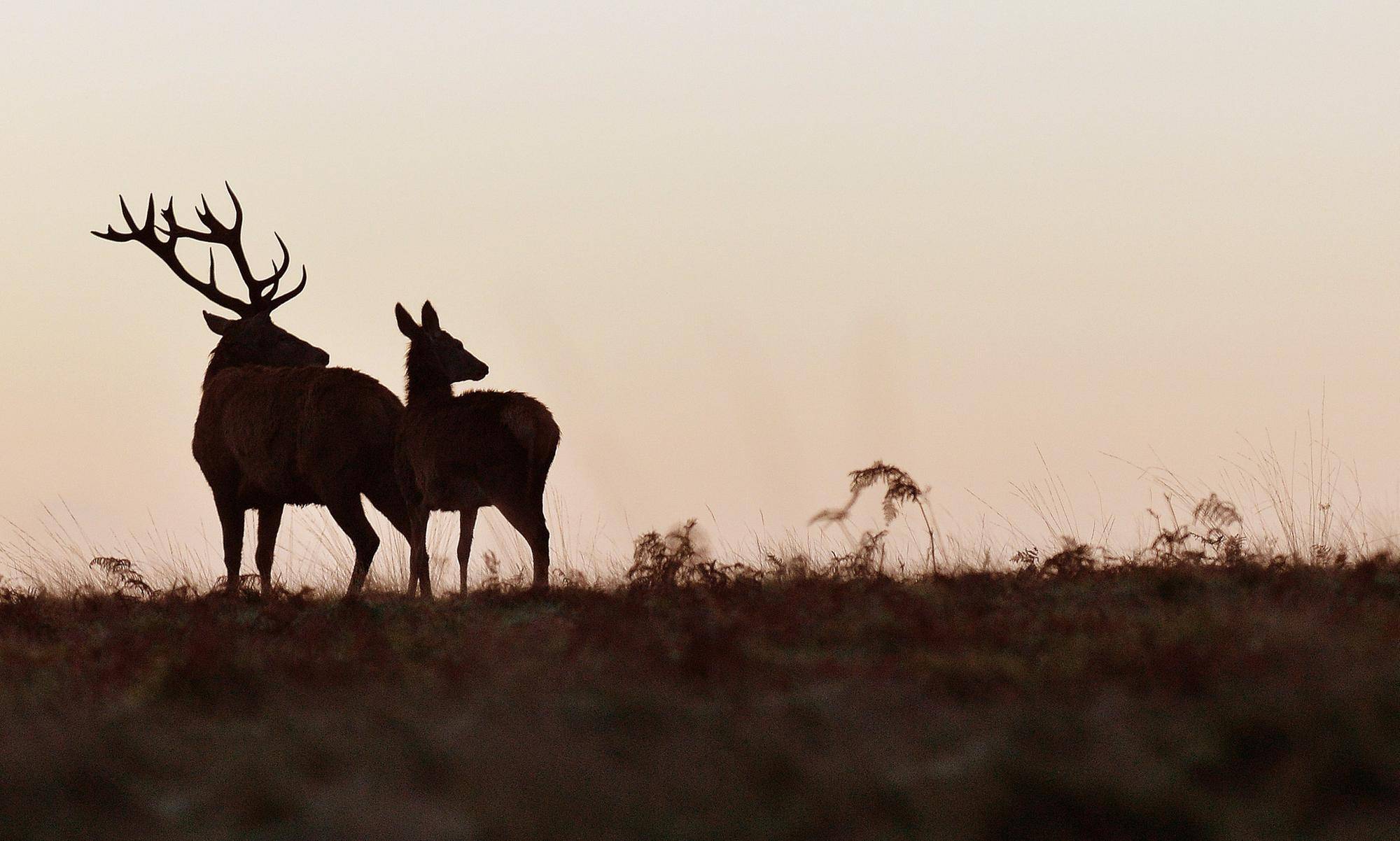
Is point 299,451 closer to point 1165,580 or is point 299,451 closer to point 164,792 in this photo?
point 1165,580

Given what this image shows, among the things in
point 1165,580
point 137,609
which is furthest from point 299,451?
point 1165,580

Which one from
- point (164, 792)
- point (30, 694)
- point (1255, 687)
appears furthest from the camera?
point (30, 694)

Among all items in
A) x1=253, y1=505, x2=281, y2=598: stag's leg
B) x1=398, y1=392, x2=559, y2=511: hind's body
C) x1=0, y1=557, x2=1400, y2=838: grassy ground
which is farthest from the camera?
x1=253, y1=505, x2=281, y2=598: stag's leg

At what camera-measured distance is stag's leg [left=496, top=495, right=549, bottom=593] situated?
11961mm

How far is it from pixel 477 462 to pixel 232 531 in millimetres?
2777

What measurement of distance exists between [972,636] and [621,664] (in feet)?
5.03

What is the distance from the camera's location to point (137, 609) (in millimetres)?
10141

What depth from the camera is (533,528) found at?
12.0 metres

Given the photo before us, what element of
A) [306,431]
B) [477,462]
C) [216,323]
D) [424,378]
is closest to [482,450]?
[477,462]

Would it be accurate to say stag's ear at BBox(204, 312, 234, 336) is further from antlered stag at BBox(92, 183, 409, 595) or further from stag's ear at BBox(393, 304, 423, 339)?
stag's ear at BBox(393, 304, 423, 339)

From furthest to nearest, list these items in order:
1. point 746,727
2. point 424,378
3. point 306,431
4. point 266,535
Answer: point 266,535 < point 424,378 < point 306,431 < point 746,727

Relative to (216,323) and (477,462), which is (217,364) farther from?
(477,462)

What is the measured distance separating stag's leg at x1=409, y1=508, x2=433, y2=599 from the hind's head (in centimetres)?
267

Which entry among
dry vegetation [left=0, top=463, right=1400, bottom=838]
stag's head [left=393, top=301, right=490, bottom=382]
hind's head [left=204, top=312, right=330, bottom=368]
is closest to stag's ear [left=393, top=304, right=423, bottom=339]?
stag's head [left=393, top=301, right=490, bottom=382]
